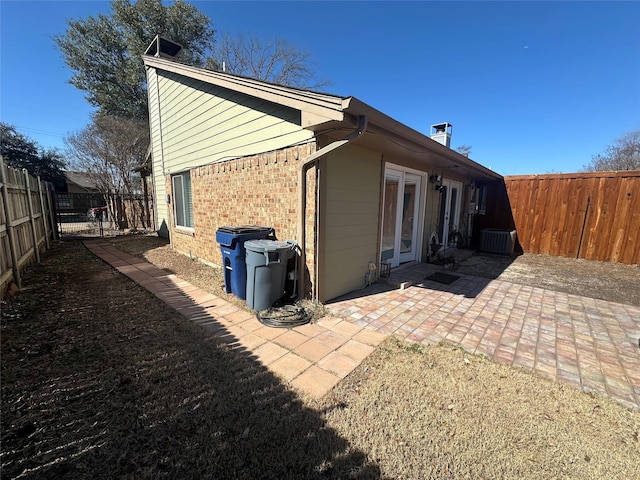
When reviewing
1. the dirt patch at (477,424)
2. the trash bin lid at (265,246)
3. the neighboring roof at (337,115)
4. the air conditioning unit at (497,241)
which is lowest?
the dirt patch at (477,424)

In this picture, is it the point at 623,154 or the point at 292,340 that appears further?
the point at 623,154

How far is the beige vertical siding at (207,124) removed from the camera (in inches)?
160

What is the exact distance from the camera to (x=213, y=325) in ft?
10.9

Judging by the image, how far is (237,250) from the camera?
4012mm

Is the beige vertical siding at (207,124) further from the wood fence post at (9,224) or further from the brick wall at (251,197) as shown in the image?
the wood fence post at (9,224)

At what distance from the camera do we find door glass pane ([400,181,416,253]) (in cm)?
609

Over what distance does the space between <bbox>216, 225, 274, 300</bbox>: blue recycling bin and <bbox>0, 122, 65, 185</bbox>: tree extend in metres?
25.5

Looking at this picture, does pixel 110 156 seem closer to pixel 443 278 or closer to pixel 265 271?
pixel 265 271

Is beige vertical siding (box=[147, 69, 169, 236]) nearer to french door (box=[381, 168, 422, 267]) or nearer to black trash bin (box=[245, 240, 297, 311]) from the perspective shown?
black trash bin (box=[245, 240, 297, 311])

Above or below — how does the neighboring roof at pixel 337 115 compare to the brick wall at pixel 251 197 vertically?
above

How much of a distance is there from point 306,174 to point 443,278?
395 cm

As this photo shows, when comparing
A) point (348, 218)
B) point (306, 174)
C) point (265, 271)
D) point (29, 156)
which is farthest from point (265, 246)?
point (29, 156)

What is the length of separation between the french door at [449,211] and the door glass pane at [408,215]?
1.60 meters

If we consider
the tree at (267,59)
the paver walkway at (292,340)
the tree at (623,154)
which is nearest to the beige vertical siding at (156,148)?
the paver walkway at (292,340)
